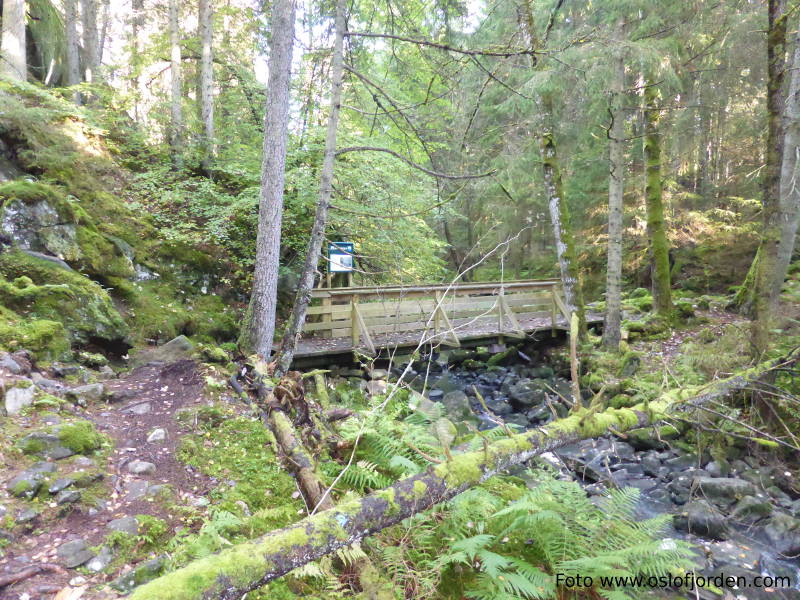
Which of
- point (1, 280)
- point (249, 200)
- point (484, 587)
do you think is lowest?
point (484, 587)

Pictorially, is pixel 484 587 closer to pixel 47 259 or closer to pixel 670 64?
pixel 47 259

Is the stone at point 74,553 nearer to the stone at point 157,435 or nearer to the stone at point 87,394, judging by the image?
the stone at point 157,435

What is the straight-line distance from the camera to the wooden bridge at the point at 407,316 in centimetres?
842

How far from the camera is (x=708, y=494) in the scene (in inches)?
208

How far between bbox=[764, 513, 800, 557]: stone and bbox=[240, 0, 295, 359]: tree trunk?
648cm

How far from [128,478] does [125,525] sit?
61cm

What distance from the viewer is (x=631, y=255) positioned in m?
15.7

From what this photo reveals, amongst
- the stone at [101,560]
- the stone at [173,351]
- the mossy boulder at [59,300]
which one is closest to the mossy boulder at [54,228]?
the mossy boulder at [59,300]

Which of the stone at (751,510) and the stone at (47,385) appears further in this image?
the stone at (751,510)

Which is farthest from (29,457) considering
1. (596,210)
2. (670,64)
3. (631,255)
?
(631,255)

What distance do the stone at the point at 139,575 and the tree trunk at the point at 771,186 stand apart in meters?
7.55

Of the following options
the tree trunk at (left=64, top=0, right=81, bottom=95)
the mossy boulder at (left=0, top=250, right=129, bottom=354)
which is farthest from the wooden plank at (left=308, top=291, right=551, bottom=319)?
the tree trunk at (left=64, top=0, right=81, bottom=95)

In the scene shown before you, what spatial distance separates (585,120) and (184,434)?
12.1 m

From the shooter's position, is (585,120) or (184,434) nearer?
(184,434)
